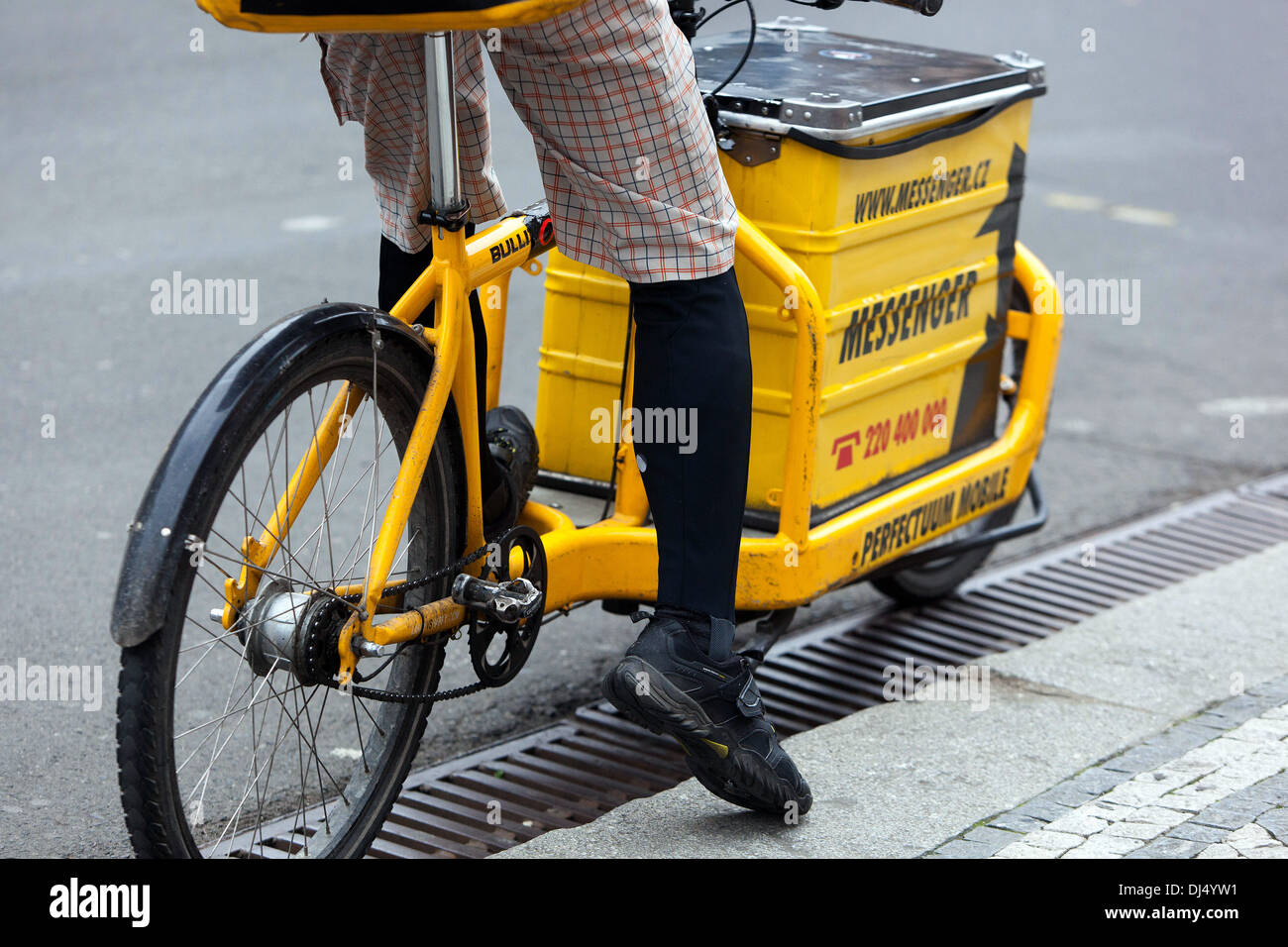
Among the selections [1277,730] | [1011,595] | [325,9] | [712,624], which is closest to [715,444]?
A: [712,624]

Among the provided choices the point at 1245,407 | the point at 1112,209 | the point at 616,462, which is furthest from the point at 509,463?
the point at 1112,209

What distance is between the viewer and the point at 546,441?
138 inches

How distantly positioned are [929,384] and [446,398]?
1410 millimetres

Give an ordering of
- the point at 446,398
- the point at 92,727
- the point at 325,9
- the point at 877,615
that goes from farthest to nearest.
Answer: the point at 877,615 < the point at 92,727 < the point at 446,398 < the point at 325,9

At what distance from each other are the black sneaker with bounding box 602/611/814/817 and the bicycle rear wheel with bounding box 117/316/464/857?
1.17 feet

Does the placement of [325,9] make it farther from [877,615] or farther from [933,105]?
[877,615]

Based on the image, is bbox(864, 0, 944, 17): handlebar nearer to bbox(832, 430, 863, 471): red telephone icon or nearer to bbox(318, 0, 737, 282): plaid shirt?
bbox(318, 0, 737, 282): plaid shirt

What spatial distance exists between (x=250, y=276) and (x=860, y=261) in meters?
3.53

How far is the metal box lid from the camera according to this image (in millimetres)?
3078

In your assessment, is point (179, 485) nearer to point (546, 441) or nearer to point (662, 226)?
point (662, 226)

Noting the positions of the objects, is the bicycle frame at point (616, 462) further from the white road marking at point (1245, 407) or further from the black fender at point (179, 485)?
the white road marking at point (1245, 407)

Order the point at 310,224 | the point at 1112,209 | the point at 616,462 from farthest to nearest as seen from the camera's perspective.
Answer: the point at 1112,209 < the point at 310,224 < the point at 616,462

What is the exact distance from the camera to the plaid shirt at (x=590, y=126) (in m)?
2.42

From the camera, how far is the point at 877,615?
167 inches
